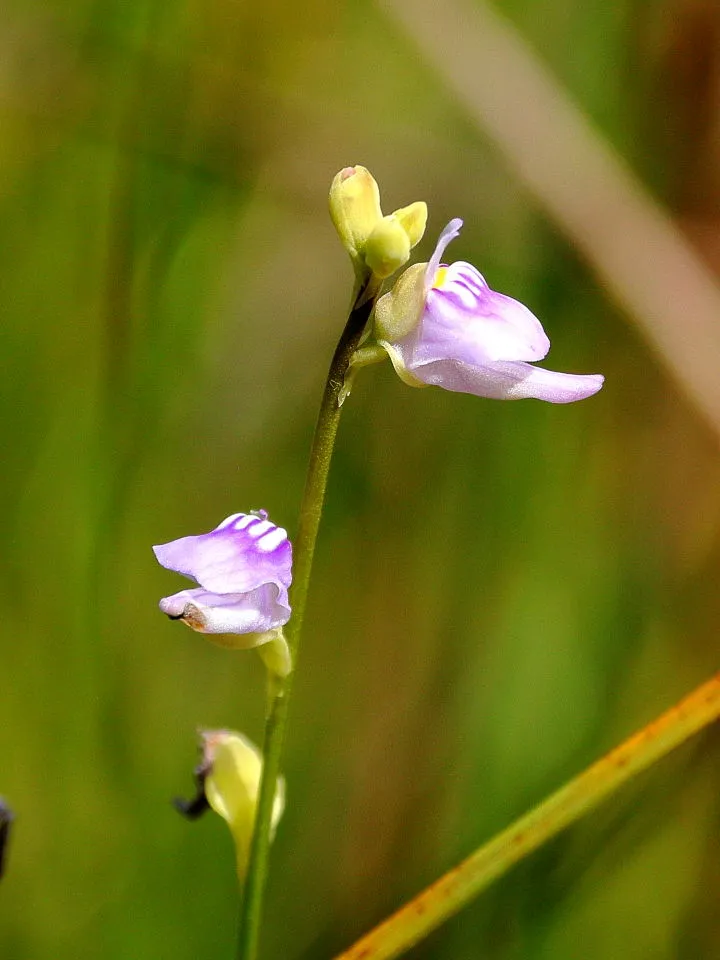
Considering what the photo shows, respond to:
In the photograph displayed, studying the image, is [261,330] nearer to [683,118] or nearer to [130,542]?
[130,542]

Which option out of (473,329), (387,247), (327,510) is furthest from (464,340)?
(327,510)

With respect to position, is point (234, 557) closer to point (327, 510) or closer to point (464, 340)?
point (464, 340)

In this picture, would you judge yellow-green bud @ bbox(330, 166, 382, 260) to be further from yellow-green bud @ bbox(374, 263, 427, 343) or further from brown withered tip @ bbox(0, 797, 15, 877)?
brown withered tip @ bbox(0, 797, 15, 877)

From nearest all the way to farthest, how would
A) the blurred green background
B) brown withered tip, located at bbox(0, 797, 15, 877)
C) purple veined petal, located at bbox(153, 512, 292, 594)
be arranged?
purple veined petal, located at bbox(153, 512, 292, 594) → brown withered tip, located at bbox(0, 797, 15, 877) → the blurred green background

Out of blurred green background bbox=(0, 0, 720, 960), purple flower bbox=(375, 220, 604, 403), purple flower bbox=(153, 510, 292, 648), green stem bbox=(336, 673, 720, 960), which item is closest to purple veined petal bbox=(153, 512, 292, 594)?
purple flower bbox=(153, 510, 292, 648)

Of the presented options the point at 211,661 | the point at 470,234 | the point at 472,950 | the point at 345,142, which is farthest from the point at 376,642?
the point at 345,142

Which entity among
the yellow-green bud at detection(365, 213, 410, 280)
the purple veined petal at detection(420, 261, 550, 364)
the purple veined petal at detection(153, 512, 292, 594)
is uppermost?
the yellow-green bud at detection(365, 213, 410, 280)
